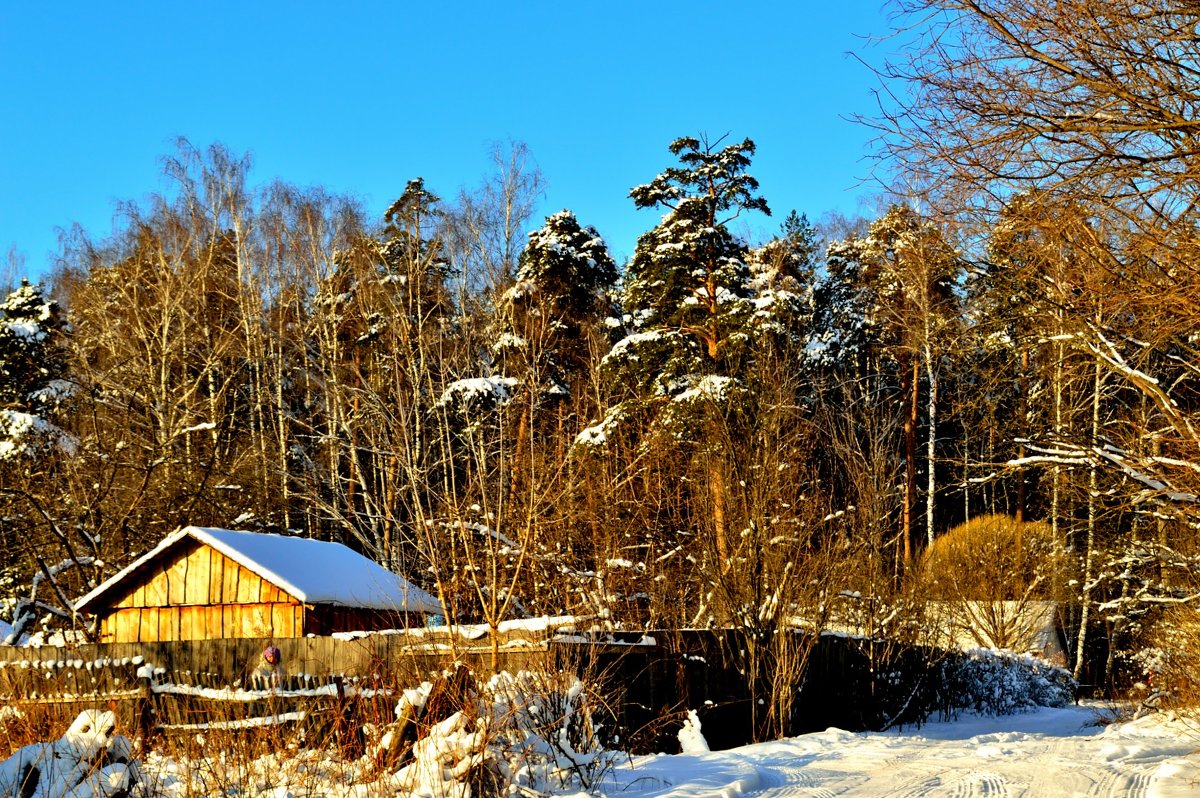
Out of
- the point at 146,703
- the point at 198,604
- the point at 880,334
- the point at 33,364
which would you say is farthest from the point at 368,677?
the point at 880,334

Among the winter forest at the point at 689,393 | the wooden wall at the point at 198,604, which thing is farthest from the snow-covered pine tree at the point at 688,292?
the wooden wall at the point at 198,604

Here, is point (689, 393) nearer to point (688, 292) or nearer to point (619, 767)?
point (688, 292)

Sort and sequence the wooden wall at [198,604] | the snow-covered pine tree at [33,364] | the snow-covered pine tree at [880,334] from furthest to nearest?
1. the snow-covered pine tree at [880,334]
2. the snow-covered pine tree at [33,364]
3. the wooden wall at [198,604]

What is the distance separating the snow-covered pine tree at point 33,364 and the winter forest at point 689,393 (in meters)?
0.08

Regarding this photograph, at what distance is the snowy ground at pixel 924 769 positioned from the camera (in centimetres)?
802

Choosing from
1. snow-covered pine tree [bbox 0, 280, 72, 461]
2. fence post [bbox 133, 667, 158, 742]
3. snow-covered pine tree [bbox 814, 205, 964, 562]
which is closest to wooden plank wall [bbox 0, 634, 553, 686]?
fence post [bbox 133, 667, 158, 742]

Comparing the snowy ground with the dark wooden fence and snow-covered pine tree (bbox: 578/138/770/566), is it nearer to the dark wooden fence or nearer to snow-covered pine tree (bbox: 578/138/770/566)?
the dark wooden fence

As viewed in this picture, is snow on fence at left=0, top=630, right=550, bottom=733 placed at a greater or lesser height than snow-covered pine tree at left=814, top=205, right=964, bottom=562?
lesser

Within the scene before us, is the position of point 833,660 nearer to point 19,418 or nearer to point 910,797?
point 910,797

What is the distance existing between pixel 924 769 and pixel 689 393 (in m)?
13.1

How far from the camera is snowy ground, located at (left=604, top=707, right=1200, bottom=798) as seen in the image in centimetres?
802

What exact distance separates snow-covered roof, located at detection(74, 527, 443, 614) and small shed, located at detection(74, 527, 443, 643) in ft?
0.06

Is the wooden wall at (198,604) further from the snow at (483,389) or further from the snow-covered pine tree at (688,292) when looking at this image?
the snow-covered pine tree at (688,292)

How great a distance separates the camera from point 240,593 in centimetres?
1731
